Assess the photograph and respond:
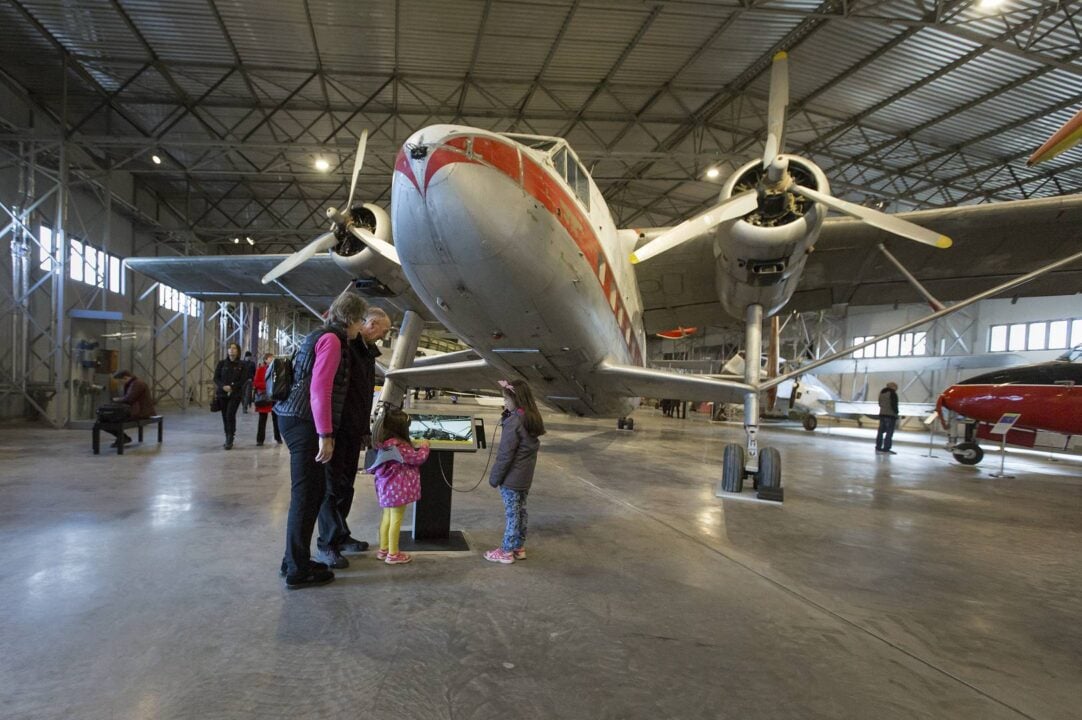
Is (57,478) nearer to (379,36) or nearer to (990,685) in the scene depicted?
(990,685)

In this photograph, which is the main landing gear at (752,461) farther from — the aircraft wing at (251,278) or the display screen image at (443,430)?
the aircraft wing at (251,278)

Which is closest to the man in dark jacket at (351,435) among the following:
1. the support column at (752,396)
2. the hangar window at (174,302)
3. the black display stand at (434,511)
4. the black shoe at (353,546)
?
the black shoe at (353,546)

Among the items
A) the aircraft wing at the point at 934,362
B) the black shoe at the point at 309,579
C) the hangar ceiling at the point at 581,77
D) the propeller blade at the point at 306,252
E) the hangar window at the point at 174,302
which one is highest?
the hangar ceiling at the point at 581,77

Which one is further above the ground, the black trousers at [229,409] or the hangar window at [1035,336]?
the hangar window at [1035,336]

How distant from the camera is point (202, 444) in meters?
9.77

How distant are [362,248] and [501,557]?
18.1 feet

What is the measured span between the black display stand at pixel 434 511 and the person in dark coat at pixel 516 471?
1.41 feet

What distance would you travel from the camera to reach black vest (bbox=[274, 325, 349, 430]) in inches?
123

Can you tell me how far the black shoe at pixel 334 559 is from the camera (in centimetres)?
352

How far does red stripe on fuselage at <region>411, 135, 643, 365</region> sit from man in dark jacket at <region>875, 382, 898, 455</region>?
10.6 metres

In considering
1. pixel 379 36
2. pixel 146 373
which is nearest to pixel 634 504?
pixel 379 36

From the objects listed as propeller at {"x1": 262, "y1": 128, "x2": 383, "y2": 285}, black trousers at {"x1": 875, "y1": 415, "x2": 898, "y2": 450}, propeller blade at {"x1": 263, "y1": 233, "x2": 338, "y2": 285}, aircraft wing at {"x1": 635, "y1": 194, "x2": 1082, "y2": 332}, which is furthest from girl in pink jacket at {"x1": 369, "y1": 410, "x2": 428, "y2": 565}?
black trousers at {"x1": 875, "y1": 415, "x2": 898, "y2": 450}

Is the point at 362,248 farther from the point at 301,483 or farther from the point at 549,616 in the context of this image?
the point at 549,616

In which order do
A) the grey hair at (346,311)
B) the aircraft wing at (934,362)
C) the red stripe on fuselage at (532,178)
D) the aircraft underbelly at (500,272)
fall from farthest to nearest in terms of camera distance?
the aircraft wing at (934,362)
the aircraft underbelly at (500,272)
the red stripe on fuselage at (532,178)
the grey hair at (346,311)
